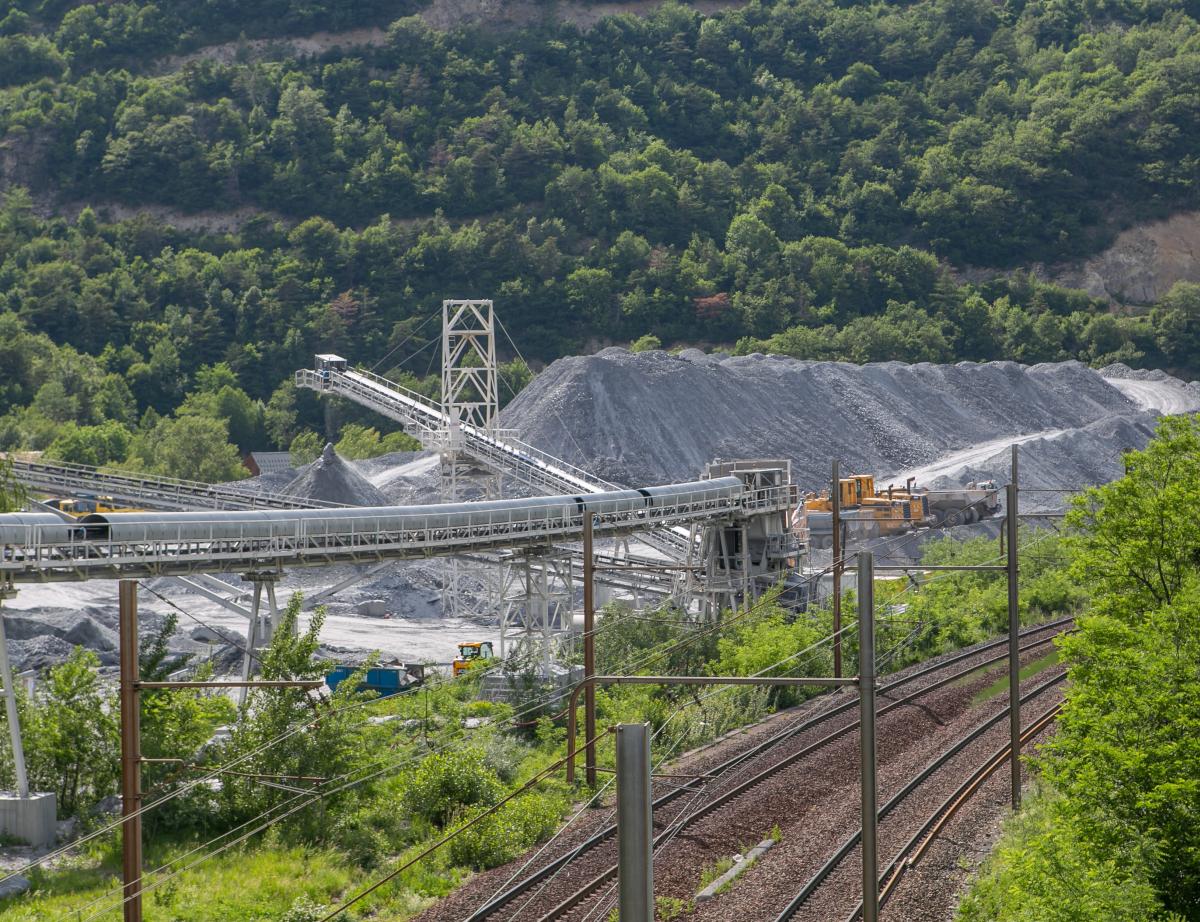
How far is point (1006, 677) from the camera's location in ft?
129

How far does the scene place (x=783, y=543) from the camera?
2012 inches

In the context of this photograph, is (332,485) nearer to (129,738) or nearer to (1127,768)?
(1127,768)

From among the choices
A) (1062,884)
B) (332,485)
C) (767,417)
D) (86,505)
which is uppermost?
(767,417)

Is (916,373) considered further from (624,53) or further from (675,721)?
(624,53)

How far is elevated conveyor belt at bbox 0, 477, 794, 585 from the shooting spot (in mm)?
31594

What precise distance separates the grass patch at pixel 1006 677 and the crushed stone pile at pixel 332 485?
3157 centimetres

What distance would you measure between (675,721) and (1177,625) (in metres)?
12.0

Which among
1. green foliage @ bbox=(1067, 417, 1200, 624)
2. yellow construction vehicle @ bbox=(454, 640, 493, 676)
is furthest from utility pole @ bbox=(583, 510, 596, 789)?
yellow construction vehicle @ bbox=(454, 640, 493, 676)

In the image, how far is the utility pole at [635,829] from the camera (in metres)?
10.3

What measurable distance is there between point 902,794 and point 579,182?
387 feet

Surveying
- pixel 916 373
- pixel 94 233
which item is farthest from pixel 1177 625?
pixel 94 233

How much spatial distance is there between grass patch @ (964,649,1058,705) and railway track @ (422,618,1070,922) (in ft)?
1.70

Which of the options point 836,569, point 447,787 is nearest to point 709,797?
point 447,787

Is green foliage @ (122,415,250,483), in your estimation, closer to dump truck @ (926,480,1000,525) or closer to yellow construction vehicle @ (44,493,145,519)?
yellow construction vehicle @ (44,493,145,519)
